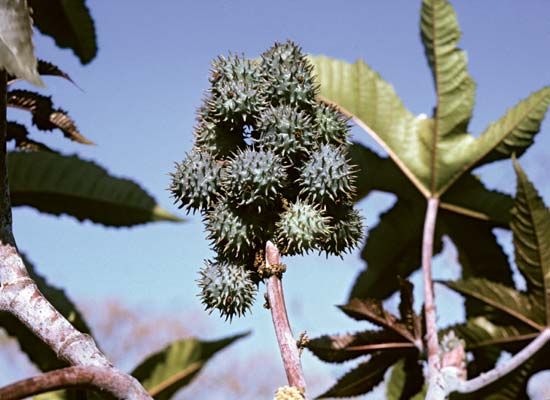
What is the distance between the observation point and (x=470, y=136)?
4.03 metres

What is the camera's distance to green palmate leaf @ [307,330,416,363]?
3035 millimetres

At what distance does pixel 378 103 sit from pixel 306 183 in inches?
96.6

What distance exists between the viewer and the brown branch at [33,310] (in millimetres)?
1336

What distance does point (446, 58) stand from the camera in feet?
12.6

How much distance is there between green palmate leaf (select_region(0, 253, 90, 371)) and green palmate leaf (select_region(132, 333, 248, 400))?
1.09ft

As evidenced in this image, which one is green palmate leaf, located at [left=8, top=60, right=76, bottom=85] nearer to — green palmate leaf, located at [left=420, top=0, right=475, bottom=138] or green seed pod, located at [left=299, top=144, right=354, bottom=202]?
green seed pod, located at [left=299, top=144, right=354, bottom=202]

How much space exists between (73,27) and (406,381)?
2651 mm

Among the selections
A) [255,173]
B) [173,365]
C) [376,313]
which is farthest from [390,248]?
[255,173]

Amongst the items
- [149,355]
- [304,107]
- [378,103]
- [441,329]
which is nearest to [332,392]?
[441,329]

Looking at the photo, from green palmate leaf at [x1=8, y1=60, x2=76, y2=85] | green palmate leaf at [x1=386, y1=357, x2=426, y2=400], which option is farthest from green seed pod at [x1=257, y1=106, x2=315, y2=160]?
green palmate leaf at [x1=386, y1=357, x2=426, y2=400]

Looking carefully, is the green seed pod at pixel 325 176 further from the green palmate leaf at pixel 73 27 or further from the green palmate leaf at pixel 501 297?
the green palmate leaf at pixel 73 27

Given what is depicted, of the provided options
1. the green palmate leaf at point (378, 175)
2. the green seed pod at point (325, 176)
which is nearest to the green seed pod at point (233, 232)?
the green seed pod at point (325, 176)

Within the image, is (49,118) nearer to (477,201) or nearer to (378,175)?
(378,175)

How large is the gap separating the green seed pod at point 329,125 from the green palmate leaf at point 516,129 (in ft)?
7.63
